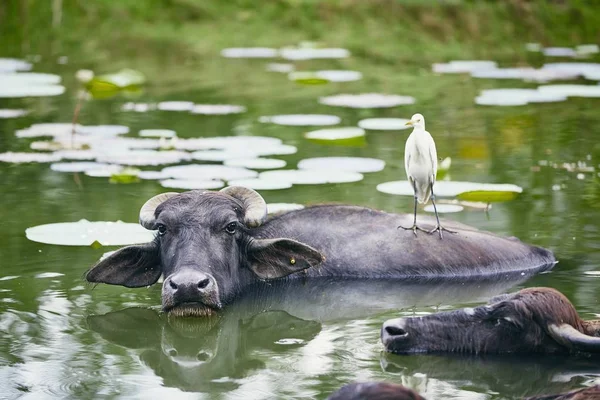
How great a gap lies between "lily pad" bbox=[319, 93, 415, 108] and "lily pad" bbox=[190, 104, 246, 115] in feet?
3.56

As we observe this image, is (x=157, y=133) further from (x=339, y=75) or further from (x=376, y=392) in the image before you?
(x=376, y=392)

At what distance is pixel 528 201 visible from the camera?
10.0m

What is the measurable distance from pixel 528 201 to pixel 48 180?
3962 mm

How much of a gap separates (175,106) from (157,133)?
1963 millimetres

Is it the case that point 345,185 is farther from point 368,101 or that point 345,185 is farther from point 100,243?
point 368,101

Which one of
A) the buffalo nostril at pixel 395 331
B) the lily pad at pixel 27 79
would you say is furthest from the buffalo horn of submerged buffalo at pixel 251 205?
the lily pad at pixel 27 79

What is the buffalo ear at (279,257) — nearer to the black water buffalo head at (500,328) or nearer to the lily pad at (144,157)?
the black water buffalo head at (500,328)

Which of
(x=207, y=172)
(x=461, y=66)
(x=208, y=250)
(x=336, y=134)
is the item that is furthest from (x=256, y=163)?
(x=461, y=66)

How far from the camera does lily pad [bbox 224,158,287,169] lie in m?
11.1

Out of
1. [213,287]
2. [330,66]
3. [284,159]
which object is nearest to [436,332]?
[213,287]

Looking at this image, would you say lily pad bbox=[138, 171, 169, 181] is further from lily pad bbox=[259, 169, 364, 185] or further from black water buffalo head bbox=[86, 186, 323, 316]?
black water buffalo head bbox=[86, 186, 323, 316]

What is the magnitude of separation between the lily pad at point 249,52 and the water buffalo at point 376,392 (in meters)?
16.0

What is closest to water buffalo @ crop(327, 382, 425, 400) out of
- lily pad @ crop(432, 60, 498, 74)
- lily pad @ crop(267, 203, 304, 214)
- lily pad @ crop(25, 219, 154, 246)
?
lily pad @ crop(25, 219, 154, 246)

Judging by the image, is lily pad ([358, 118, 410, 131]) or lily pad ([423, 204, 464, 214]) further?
lily pad ([358, 118, 410, 131])
